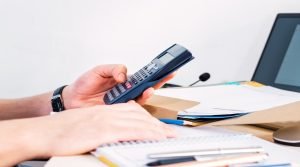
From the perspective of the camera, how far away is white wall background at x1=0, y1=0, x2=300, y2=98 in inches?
48.3

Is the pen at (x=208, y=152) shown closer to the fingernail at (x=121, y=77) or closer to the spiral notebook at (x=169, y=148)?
the spiral notebook at (x=169, y=148)

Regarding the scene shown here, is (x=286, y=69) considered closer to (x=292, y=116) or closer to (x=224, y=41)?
(x=224, y=41)

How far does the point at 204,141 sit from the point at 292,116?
0.16 m

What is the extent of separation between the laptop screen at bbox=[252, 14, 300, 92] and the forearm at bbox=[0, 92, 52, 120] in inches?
22.0

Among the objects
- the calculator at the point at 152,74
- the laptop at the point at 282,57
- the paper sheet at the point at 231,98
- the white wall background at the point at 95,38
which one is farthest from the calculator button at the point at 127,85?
the white wall background at the point at 95,38

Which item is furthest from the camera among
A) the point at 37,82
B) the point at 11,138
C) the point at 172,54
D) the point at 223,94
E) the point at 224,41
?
the point at 37,82

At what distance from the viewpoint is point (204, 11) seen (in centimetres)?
121

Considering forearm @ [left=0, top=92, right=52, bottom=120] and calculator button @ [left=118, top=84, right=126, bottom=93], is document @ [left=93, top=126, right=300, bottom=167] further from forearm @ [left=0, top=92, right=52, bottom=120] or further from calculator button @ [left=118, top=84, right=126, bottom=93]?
forearm @ [left=0, top=92, right=52, bottom=120]

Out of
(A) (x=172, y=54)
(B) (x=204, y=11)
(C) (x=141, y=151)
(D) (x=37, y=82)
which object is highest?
(B) (x=204, y=11)

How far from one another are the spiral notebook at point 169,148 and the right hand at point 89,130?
14mm

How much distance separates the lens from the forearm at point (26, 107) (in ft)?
2.99

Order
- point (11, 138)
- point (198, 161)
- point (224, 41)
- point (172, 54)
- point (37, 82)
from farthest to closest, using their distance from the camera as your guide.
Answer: point (37, 82), point (224, 41), point (172, 54), point (11, 138), point (198, 161)

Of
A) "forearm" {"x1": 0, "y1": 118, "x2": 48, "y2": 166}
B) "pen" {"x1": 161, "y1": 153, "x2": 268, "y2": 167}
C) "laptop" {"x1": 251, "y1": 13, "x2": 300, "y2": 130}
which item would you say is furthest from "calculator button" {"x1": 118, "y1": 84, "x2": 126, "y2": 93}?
"laptop" {"x1": 251, "y1": 13, "x2": 300, "y2": 130}

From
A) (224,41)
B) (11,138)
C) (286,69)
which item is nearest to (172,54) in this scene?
(11,138)
